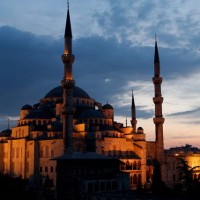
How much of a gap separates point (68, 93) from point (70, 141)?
3.93 meters

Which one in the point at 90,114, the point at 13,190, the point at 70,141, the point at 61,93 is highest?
the point at 61,93

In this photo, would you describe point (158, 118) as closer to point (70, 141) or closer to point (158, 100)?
point (158, 100)

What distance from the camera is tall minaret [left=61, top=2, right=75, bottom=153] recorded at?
31719 mm

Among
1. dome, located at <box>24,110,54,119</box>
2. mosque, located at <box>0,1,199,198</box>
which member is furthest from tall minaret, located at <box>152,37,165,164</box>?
dome, located at <box>24,110,54,119</box>

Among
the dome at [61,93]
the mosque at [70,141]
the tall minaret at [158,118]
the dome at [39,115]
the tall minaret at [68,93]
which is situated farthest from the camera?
the dome at [61,93]

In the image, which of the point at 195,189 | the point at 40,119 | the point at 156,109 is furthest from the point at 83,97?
the point at 195,189

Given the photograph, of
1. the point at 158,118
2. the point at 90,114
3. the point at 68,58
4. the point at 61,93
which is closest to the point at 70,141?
the point at 68,58

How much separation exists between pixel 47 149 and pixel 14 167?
5.33 metres

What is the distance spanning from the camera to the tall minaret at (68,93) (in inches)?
1249

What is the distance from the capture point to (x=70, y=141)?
3178 centimetres

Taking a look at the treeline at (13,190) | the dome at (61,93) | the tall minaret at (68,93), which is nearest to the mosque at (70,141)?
the tall minaret at (68,93)

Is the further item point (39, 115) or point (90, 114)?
point (39, 115)

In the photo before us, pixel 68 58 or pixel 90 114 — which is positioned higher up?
pixel 68 58

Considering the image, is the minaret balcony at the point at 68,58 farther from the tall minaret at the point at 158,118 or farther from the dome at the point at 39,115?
the dome at the point at 39,115
